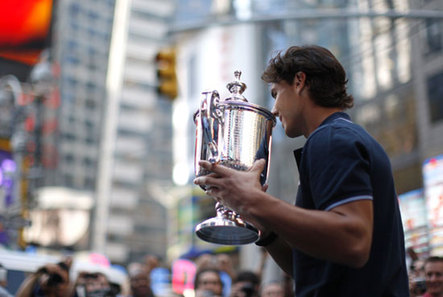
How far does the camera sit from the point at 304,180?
7.36 feet

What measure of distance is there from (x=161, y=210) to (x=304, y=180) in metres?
87.7

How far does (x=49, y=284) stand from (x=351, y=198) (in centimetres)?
467

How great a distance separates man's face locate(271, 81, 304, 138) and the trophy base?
1.26 feet

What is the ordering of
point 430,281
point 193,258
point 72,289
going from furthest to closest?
point 193,258
point 72,289
point 430,281

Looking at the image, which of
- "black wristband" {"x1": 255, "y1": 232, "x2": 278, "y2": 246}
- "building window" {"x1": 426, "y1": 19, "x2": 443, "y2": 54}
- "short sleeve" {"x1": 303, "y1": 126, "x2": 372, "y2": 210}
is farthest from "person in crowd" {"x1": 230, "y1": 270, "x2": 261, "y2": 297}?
"building window" {"x1": 426, "y1": 19, "x2": 443, "y2": 54}

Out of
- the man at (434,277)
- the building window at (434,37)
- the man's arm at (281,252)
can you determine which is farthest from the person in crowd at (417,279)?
the building window at (434,37)

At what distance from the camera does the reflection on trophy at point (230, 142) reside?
2.45 m

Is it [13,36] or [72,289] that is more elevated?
[13,36]

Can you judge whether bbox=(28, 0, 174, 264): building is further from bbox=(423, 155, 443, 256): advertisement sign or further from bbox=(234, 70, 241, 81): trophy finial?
bbox=(234, 70, 241, 81): trophy finial

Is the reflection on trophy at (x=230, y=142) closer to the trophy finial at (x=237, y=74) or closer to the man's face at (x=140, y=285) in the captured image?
the trophy finial at (x=237, y=74)

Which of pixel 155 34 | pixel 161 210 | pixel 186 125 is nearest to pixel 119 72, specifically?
pixel 155 34

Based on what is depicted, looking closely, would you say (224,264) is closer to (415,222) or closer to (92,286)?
(92,286)

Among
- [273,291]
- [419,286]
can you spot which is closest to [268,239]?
[419,286]

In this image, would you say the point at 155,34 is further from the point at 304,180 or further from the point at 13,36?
the point at 304,180
